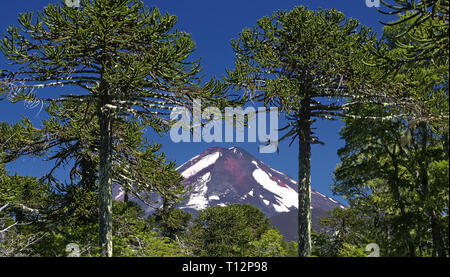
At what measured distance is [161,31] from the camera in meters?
14.0

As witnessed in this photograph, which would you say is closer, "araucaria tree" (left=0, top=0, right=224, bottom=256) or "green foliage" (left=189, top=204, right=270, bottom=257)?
"araucaria tree" (left=0, top=0, right=224, bottom=256)

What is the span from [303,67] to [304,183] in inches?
182

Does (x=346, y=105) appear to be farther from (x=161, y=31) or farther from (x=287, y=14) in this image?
(x=161, y=31)

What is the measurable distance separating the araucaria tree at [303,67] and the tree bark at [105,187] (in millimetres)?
5111

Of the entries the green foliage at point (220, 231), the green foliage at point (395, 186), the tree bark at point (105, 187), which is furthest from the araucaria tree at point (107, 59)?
the green foliage at point (220, 231)

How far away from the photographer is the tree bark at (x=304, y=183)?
13289 millimetres

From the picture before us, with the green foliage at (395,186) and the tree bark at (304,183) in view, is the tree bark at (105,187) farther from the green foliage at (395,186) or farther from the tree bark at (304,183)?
the green foliage at (395,186)

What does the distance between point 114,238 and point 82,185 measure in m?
3.54

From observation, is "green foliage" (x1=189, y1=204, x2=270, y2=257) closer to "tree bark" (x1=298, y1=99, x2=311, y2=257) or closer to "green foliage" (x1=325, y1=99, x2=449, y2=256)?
"green foliage" (x1=325, y1=99, x2=449, y2=256)

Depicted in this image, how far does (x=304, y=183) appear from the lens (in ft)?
45.3

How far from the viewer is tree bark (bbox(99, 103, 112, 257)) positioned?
1291cm

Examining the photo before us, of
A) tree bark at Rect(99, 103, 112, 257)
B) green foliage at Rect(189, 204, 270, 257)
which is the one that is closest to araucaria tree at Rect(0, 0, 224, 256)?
tree bark at Rect(99, 103, 112, 257)

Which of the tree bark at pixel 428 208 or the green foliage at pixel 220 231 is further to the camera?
the green foliage at pixel 220 231
